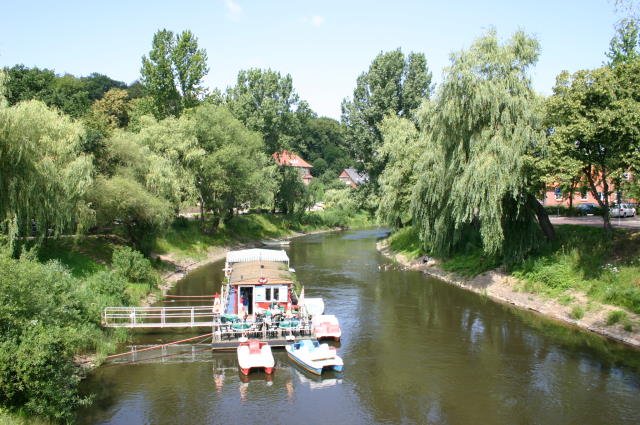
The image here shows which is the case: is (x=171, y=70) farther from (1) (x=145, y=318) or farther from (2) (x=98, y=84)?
(2) (x=98, y=84)

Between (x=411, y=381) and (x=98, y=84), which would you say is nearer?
(x=411, y=381)

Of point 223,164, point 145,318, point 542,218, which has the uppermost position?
point 223,164

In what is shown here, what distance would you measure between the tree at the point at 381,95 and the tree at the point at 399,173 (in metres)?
13.0

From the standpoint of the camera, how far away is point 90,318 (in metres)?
25.3

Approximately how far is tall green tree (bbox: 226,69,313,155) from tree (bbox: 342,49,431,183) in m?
10.8

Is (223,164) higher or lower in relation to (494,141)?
higher

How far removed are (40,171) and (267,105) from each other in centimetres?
4869

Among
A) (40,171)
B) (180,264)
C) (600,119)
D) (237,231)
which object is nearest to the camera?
(600,119)

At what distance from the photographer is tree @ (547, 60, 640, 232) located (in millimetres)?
29062

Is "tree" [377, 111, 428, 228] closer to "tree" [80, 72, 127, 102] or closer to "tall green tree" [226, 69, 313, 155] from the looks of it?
"tall green tree" [226, 69, 313, 155]

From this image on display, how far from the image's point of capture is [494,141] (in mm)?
34500

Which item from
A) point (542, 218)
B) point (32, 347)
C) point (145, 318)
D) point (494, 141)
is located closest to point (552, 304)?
point (542, 218)

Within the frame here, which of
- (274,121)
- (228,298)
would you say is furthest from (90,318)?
(274,121)

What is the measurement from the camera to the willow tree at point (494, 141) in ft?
112
